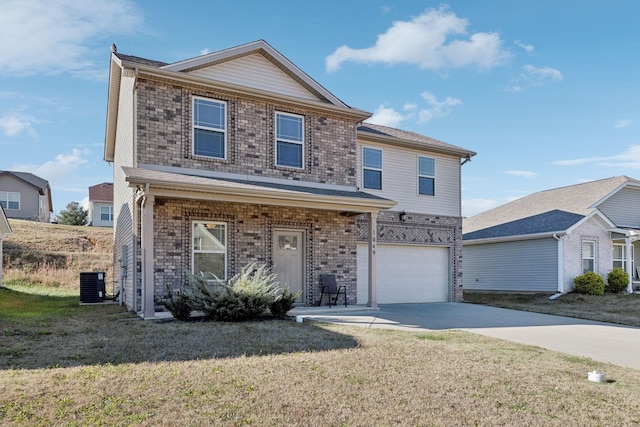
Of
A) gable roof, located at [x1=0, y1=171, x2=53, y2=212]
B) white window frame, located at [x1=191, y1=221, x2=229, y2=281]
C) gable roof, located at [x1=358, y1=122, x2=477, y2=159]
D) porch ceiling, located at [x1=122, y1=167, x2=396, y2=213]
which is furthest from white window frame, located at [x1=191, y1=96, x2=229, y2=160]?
gable roof, located at [x1=0, y1=171, x2=53, y2=212]

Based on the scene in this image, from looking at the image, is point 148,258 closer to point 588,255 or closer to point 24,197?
point 588,255

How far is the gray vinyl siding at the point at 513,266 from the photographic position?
1839 centimetres

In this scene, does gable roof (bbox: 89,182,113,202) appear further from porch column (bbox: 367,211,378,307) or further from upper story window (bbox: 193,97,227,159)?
porch column (bbox: 367,211,378,307)

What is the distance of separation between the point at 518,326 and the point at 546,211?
40.4 ft

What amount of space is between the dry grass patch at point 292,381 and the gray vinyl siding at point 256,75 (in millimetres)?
6964

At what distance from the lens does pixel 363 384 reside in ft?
17.3

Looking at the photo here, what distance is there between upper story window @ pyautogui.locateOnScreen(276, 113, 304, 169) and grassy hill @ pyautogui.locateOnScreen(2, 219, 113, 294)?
12131 mm

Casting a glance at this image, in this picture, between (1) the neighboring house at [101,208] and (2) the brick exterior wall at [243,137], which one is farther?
(1) the neighboring house at [101,208]

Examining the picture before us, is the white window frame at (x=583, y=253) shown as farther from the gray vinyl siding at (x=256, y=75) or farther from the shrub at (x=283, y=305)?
the shrub at (x=283, y=305)

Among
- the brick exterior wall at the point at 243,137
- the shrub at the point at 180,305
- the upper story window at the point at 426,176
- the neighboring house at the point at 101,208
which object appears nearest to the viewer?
the shrub at the point at 180,305

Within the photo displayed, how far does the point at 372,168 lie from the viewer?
1566cm

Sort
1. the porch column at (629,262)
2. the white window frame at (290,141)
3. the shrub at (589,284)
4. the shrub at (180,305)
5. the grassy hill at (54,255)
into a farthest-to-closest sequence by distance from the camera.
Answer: the grassy hill at (54,255)
the porch column at (629,262)
the shrub at (589,284)
the white window frame at (290,141)
the shrub at (180,305)

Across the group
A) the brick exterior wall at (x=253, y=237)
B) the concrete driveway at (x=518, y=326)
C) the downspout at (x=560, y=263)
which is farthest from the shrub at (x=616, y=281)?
the brick exterior wall at (x=253, y=237)

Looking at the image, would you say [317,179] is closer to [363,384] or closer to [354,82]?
[354,82]
